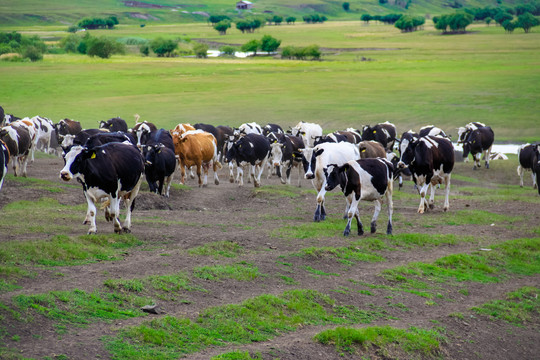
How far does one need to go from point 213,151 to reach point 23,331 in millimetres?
18407

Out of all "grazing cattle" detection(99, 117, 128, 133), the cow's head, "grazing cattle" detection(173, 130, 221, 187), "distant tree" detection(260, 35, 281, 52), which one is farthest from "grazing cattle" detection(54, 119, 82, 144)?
"distant tree" detection(260, 35, 281, 52)

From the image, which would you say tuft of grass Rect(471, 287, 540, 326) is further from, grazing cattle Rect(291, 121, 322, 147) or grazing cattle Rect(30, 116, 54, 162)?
grazing cattle Rect(30, 116, 54, 162)

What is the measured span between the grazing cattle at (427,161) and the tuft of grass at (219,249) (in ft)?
27.6

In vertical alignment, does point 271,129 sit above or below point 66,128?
above

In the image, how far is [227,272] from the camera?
1356 centimetres

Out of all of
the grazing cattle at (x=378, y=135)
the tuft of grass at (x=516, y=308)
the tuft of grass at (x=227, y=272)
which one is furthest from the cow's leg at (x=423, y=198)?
the grazing cattle at (x=378, y=135)

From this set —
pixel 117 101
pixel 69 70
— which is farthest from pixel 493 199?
pixel 69 70

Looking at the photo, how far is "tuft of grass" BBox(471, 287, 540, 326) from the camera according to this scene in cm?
1416

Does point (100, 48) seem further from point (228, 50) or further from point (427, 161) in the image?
point (427, 161)

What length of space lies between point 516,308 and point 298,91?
53.1 m

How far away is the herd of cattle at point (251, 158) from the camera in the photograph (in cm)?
1580

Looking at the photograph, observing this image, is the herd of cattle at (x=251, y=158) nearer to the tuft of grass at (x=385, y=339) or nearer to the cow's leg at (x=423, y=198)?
the cow's leg at (x=423, y=198)

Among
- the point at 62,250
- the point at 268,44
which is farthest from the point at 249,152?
the point at 268,44

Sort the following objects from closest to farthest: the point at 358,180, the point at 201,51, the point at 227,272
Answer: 1. the point at 227,272
2. the point at 358,180
3. the point at 201,51
